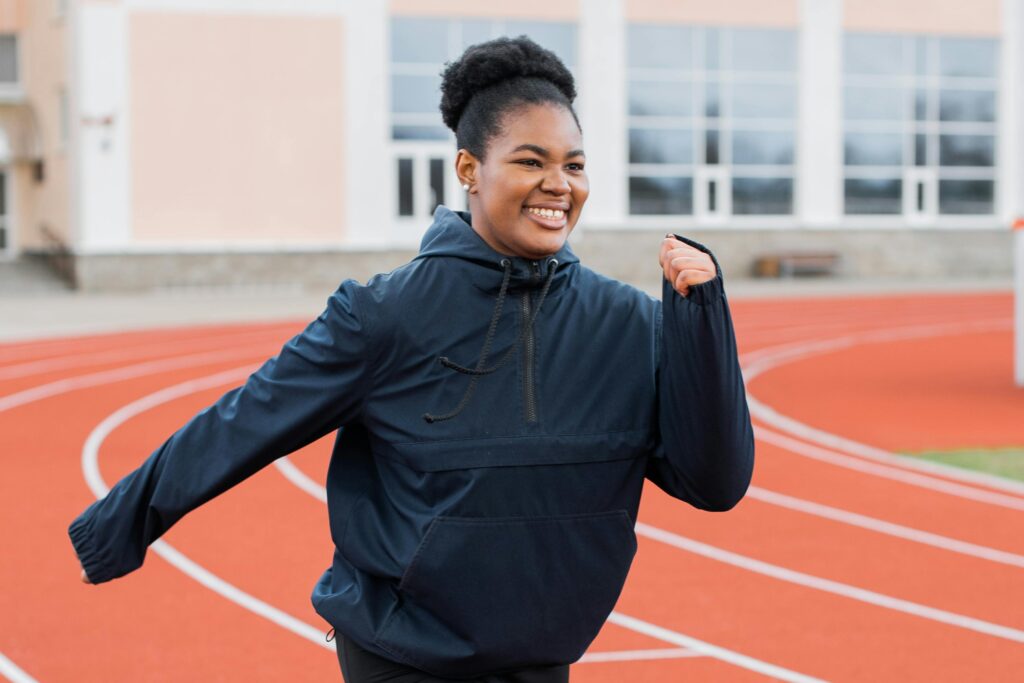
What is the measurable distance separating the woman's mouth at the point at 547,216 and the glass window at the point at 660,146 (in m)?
30.5

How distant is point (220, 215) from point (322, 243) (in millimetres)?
2101

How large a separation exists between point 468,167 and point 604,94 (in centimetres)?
3021

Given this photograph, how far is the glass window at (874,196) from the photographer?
34406 millimetres

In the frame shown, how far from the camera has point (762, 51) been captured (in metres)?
33.7

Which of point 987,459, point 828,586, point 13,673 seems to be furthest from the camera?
point 987,459

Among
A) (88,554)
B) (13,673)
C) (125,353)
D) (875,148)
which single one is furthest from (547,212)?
(875,148)

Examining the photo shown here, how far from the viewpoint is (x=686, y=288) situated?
Result: 2.35m

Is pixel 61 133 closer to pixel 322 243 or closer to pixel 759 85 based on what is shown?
pixel 322 243

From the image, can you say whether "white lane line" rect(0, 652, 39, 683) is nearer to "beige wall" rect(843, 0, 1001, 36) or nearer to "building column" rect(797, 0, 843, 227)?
"building column" rect(797, 0, 843, 227)

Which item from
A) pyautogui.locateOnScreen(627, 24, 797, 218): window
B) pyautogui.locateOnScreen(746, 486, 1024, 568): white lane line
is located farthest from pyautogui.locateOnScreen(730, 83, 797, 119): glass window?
pyautogui.locateOnScreen(746, 486, 1024, 568): white lane line

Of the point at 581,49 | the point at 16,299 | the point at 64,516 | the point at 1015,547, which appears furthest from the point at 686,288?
the point at 581,49

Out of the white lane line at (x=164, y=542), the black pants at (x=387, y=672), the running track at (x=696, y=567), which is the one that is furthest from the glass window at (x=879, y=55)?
the black pants at (x=387, y=672)

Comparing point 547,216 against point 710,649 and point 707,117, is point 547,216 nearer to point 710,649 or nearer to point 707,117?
point 710,649

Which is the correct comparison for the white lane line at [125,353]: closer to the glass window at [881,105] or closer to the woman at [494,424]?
the woman at [494,424]
